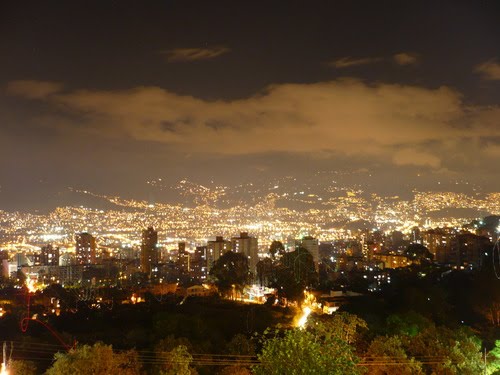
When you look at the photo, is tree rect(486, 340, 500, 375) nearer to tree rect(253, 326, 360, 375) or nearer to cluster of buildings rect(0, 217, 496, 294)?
tree rect(253, 326, 360, 375)

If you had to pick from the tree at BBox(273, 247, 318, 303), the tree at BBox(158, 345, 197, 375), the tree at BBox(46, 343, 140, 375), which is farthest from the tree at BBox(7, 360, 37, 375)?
the tree at BBox(273, 247, 318, 303)

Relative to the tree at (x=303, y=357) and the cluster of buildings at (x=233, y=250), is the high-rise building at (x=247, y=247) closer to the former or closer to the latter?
the cluster of buildings at (x=233, y=250)

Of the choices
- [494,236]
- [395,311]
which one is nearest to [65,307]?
[395,311]

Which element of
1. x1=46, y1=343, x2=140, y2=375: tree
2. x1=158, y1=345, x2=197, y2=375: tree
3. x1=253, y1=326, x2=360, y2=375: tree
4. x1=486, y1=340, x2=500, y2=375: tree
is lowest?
x1=486, y1=340, x2=500, y2=375: tree

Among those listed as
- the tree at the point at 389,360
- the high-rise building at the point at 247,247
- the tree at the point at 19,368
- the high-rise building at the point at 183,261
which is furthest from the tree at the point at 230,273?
the tree at the point at 389,360

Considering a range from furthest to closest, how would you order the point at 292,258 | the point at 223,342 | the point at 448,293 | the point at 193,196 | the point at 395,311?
the point at 193,196, the point at 292,258, the point at 448,293, the point at 395,311, the point at 223,342

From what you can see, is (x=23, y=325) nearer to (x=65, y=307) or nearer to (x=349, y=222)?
(x=65, y=307)

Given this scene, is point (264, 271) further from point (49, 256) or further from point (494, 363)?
point (49, 256)
